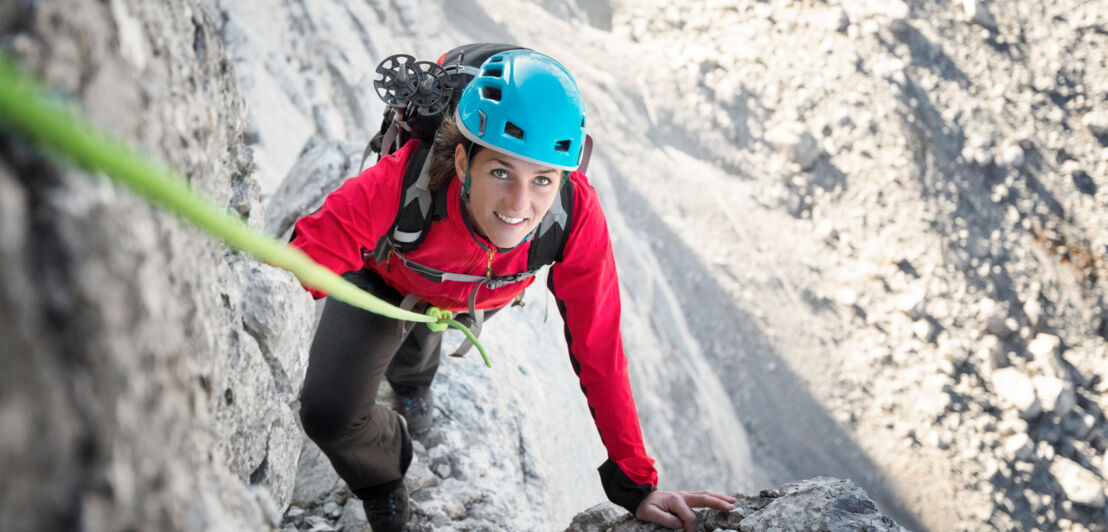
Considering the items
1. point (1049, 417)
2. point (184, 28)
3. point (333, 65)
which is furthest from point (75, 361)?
point (1049, 417)

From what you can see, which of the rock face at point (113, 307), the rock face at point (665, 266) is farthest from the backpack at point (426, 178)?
the rock face at point (113, 307)

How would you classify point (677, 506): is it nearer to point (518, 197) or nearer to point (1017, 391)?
point (518, 197)

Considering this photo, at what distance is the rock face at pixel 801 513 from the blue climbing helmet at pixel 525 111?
5.99ft

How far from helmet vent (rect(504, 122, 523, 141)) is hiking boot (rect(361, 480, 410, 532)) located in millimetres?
2162

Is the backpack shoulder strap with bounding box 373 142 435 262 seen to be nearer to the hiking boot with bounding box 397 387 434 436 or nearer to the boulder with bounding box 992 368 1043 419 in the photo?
the hiking boot with bounding box 397 387 434 436

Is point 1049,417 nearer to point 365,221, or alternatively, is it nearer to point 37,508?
point 365,221

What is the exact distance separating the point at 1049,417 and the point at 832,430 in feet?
12.6

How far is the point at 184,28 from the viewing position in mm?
1707

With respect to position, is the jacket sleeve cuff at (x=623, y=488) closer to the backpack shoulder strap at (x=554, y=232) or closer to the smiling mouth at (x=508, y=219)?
the backpack shoulder strap at (x=554, y=232)

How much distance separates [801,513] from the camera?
2814 mm

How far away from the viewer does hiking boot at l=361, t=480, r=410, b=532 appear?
3.80 metres

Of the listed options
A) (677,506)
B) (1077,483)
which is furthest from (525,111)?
(1077,483)

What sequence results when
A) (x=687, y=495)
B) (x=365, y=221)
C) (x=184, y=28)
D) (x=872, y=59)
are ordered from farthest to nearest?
(x=872, y=59) < (x=687, y=495) < (x=365, y=221) < (x=184, y=28)

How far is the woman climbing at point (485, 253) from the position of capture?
10.4 ft
